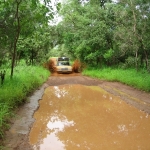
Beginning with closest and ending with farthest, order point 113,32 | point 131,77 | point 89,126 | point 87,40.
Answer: point 89,126 → point 131,77 → point 113,32 → point 87,40

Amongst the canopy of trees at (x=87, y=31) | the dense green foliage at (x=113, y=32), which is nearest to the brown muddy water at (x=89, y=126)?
the canopy of trees at (x=87, y=31)

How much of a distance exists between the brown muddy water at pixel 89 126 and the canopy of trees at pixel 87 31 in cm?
350

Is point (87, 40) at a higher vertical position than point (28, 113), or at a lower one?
higher

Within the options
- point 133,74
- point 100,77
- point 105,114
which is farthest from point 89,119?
point 100,77

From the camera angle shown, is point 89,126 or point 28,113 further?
point 28,113

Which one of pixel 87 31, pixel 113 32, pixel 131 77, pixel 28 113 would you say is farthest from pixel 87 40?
pixel 28 113

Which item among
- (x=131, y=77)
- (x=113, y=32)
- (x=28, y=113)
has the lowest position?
(x=28, y=113)

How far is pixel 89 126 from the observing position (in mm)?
6223

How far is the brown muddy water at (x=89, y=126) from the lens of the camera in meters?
5.07

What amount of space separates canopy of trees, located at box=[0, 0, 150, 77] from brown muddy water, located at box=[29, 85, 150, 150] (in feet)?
11.5

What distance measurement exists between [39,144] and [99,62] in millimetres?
16161

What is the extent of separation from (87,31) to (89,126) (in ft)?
44.2

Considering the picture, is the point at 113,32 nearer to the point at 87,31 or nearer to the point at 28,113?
the point at 87,31

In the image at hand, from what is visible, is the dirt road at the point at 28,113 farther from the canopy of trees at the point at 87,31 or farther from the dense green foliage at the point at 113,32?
the dense green foliage at the point at 113,32
